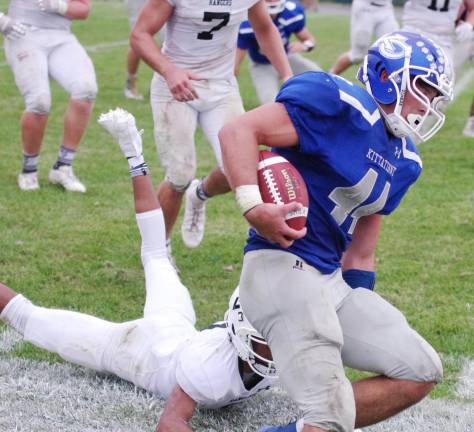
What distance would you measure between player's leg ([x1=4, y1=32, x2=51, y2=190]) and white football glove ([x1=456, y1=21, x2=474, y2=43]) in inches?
149

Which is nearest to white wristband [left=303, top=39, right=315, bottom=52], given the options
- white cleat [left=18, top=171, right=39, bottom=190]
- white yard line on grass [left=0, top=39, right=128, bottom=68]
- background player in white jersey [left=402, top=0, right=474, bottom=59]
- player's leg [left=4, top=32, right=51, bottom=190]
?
background player in white jersey [left=402, top=0, right=474, bottom=59]

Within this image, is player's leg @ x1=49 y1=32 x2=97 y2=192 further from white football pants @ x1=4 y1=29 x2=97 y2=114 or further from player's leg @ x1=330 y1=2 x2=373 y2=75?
player's leg @ x1=330 y1=2 x2=373 y2=75

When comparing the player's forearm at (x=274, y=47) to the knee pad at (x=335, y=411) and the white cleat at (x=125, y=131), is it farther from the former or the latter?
the knee pad at (x=335, y=411)

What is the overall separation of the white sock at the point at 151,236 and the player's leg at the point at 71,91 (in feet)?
9.01

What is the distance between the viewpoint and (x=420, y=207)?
7.08 meters

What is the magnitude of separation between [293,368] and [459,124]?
7.73 meters

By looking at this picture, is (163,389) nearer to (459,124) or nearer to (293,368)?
(293,368)

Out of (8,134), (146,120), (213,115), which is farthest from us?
(146,120)

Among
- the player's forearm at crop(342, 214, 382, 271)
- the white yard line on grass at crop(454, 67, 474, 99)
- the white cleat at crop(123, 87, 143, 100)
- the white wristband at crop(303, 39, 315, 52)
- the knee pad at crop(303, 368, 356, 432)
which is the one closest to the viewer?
the knee pad at crop(303, 368, 356, 432)

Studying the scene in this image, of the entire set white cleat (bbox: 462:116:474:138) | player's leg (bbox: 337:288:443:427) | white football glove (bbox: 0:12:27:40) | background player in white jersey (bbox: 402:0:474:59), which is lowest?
white cleat (bbox: 462:116:474:138)

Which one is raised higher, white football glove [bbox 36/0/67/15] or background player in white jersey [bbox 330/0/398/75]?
white football glove [bbox 36/0/67/15]

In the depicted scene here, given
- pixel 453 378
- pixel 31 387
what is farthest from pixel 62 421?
pixel 453 378

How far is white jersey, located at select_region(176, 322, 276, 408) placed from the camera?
3611 millimetres

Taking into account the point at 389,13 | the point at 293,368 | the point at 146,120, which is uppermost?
the point at 293,368
